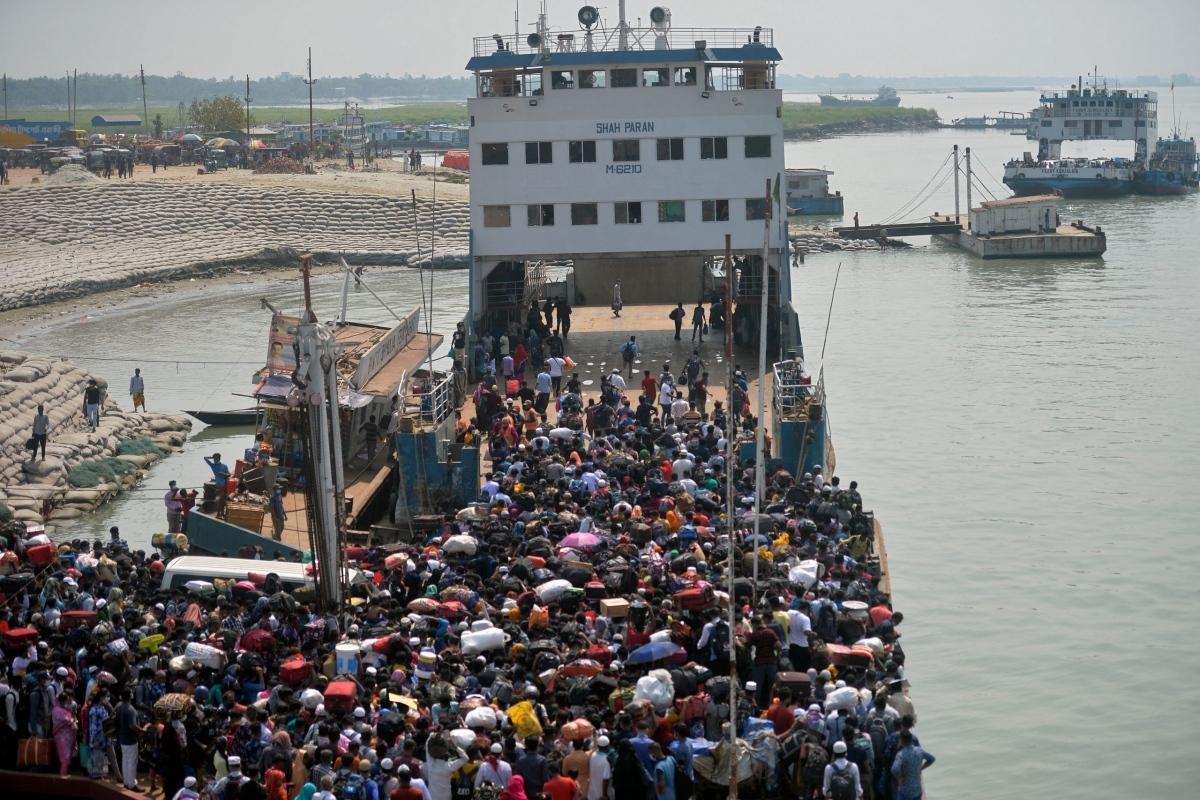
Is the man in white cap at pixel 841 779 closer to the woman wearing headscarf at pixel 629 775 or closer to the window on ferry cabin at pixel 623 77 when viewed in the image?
the woman wearing headscarf at pixel 629 775

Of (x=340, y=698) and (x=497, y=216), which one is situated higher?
(x=497, y=216)

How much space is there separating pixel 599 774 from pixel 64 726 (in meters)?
5.31

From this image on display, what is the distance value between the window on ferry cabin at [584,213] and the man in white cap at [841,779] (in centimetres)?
1946

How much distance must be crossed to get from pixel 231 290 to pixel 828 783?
156ft

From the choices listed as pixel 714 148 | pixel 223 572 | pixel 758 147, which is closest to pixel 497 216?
pixel 714 148

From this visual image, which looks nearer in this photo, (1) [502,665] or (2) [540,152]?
(1) [502,665]

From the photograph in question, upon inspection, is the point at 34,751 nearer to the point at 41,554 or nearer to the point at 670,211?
the point at 41,554

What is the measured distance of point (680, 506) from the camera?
712 inches

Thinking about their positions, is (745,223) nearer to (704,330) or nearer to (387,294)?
(704,330)

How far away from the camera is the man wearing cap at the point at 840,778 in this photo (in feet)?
37.0

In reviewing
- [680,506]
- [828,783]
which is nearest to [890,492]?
[680,506]

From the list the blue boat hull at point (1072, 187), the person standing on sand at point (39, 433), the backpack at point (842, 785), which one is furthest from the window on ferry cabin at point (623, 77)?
the blue boat hull at point (1072, 187)

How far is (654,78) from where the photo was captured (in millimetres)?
29734

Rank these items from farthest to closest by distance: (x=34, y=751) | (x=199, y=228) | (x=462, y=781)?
(x=199, y=228), (x=34, y=751), (x=462, y=781)
